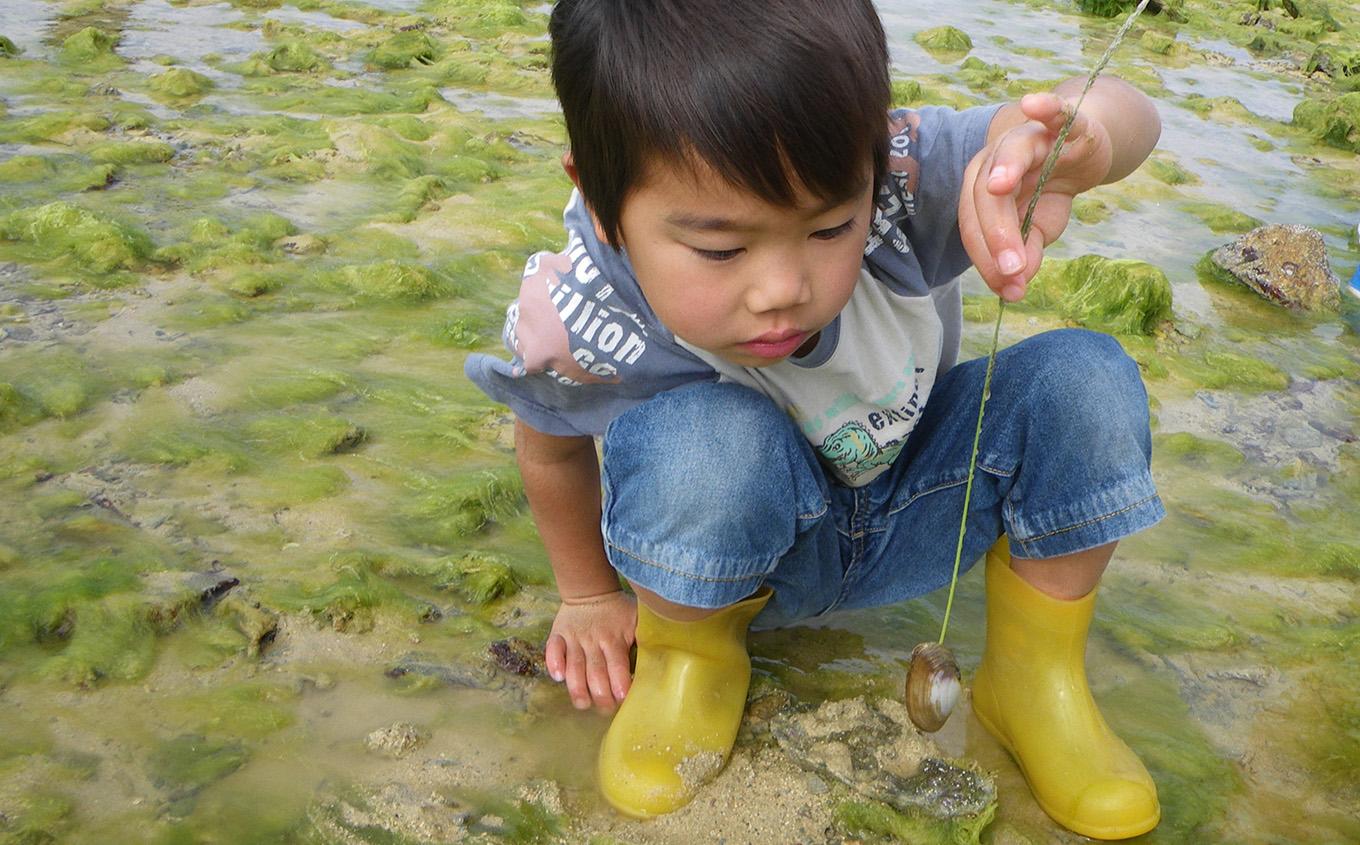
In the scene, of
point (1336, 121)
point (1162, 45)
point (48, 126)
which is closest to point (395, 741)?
point (48, 126)

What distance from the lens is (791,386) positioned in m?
2.09

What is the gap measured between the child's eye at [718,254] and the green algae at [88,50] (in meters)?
5.30

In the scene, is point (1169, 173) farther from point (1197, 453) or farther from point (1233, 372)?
point (1197, 453)

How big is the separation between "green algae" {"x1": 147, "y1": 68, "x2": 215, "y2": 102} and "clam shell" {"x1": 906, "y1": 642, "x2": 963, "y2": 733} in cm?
489

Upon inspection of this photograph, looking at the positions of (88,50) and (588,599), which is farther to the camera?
(88,50)

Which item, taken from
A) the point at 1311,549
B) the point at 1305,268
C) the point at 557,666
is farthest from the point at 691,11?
the point at 1305,268

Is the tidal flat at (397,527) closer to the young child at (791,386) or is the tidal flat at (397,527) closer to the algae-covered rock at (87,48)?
the young child at (791,386)

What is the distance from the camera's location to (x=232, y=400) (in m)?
3.01

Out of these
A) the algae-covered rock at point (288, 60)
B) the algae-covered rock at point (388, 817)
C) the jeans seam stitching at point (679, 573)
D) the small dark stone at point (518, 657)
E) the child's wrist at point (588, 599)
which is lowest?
the algae-covered rock at point (288, 60)

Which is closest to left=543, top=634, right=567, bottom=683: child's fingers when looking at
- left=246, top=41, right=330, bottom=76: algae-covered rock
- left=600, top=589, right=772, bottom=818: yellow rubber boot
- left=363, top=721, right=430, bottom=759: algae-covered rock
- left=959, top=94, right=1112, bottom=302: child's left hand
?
left=600, top=589, right=772, bottom=818: yellow rubber boot

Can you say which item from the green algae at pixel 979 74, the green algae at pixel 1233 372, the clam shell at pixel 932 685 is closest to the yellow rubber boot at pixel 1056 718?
the clam shell at pixel 932 685

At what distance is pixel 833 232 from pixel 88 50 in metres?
5.59

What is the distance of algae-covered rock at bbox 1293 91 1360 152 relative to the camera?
6.47 meters

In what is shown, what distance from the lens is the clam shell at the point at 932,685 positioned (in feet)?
5.98
